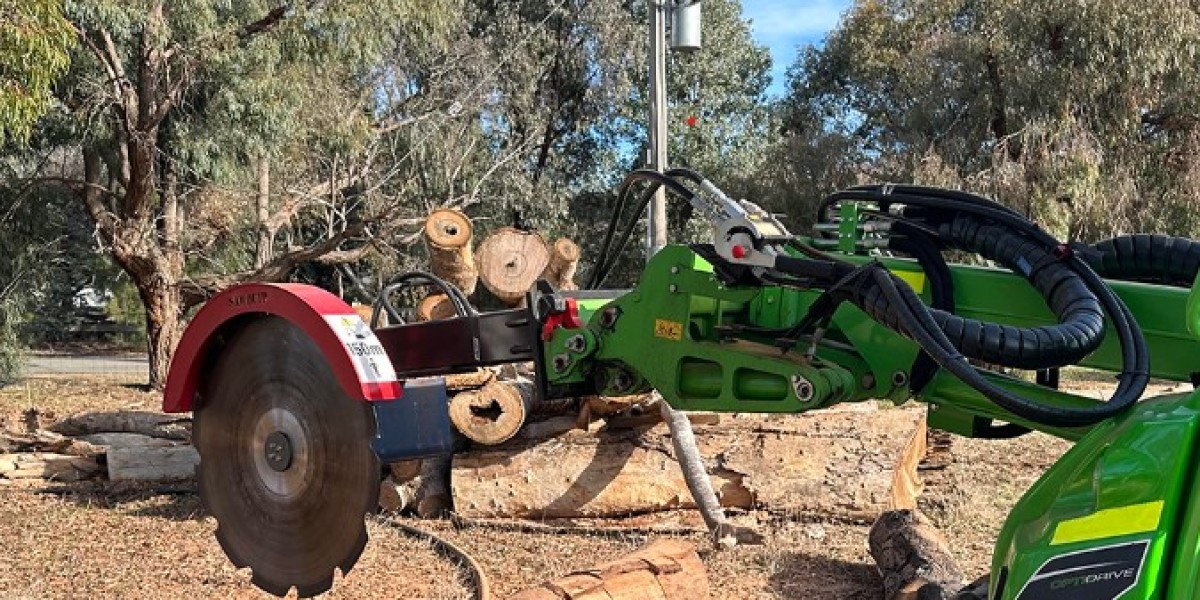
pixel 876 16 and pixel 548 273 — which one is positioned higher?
pixel 876 16

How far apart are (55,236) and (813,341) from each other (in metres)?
15.9

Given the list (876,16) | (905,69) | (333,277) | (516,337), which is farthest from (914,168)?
(516,337)

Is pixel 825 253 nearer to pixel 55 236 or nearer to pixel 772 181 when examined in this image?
pixel 55 236

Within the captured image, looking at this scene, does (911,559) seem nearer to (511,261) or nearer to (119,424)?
(511,261)

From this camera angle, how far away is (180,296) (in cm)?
1585

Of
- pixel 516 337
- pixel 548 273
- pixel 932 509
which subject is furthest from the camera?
pixel 548 273

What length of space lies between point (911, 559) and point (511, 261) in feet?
16.5

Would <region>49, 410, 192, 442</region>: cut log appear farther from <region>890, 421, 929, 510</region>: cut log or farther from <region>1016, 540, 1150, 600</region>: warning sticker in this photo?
<region>1016, 540, 1150, 600</region>: warning sticker

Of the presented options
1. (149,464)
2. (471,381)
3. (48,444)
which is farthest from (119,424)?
(471,381)

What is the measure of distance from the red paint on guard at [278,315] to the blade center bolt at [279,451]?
332 millimetres

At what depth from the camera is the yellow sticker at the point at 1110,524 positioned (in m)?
2.11

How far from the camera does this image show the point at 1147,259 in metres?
3.22

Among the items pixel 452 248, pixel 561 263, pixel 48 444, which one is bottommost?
pixel 48 444

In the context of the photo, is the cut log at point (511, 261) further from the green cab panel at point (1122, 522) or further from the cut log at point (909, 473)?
the green cab panel at point (1122, 522)
